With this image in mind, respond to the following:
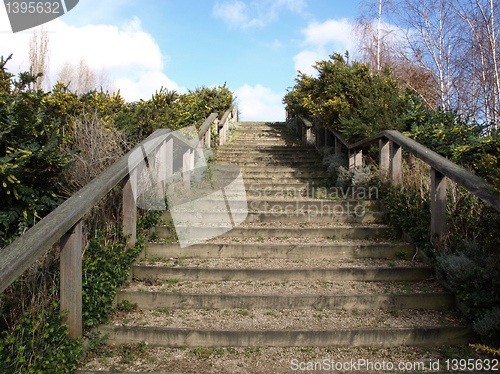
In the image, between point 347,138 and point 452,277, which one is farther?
point 347,138

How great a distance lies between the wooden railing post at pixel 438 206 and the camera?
351 cm

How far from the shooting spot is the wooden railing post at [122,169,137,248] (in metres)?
3.60

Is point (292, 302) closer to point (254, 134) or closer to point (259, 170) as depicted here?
point (259, 170)

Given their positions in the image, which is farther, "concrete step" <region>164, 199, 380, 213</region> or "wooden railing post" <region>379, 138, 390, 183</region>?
"wooden railing post" <region>379, 138, 390, 183</region>

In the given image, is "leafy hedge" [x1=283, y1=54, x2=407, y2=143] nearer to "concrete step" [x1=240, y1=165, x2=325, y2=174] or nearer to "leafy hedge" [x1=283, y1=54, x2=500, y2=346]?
"leafy hedge" [x1=283, y1=54, x2=500, y2=346]

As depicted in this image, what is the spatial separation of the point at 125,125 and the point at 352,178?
3.56 m

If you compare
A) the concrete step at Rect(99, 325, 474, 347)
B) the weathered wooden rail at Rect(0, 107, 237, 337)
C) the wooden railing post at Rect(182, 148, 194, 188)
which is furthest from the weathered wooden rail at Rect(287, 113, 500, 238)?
the weathered wooden rail at Rect(0, 107, 237, 337)

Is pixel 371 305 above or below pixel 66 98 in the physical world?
below

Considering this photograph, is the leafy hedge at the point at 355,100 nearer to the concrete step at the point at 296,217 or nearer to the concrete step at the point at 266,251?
the concrete step at the point at 296,217

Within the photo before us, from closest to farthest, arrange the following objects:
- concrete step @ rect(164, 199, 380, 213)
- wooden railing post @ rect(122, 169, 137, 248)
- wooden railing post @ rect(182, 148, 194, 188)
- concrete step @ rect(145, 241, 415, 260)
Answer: wooden railing post @ rect(122, 169, 137, 248) < concrete step @ rect(145, 241, 415, 260) < concrete step @ rect(164, 199, 380, 213) < wooden railing post @ rect(182, 148, 194, 188)

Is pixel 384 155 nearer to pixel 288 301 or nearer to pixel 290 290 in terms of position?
pixel 290 290

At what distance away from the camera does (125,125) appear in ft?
17.8

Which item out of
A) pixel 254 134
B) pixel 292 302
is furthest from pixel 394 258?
pixel 254 134

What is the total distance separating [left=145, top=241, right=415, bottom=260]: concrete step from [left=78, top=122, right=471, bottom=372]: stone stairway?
0.01 meters
